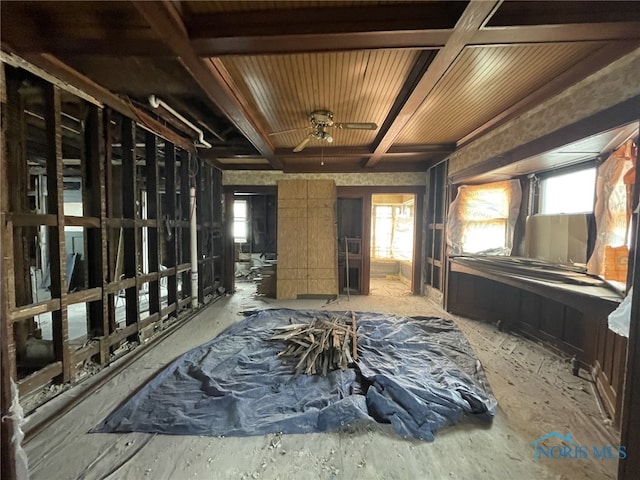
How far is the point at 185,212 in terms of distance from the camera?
399 cm

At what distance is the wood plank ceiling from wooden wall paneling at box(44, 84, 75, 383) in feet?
1.33

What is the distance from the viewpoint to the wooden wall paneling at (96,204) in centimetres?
239

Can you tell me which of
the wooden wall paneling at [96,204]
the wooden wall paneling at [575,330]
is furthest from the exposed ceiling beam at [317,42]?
the wooden wall paneling at [575,330]

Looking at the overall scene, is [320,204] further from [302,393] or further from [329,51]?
[302,393]

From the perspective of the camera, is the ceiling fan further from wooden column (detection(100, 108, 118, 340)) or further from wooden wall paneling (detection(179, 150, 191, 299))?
wooden wall paneling (detection(179, 150, 191, 299))

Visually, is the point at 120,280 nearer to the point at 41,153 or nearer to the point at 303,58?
the point at 41,153

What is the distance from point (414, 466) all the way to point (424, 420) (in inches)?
12.9

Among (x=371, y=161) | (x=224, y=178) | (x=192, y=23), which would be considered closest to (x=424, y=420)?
(x=192, y=23)

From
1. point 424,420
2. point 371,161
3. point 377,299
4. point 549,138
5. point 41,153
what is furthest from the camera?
point 377,299

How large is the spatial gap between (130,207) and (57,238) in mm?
792

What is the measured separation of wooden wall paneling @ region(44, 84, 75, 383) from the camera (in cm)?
204

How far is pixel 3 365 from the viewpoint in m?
0.96

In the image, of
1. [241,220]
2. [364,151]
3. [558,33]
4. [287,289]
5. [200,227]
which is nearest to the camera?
[558,33]

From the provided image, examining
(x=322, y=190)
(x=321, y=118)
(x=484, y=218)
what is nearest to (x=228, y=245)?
(x=322, y=190)
